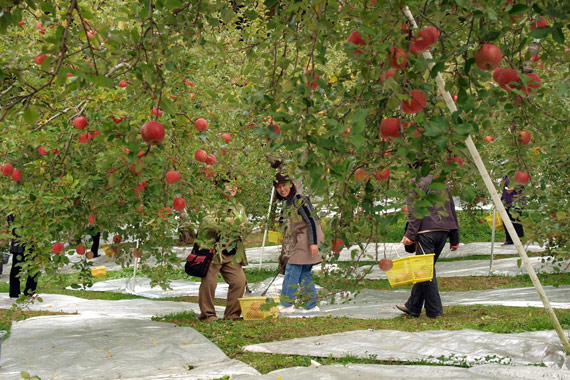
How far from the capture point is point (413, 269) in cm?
514

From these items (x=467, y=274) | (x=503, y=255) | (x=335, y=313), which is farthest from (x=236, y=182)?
(x=503, y=255)

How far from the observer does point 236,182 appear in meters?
4.97

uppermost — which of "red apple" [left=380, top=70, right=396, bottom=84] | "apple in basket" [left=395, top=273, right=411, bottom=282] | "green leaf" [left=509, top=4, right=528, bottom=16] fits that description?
"green leaf" [left=509, top=4, right=528, bottom=16]

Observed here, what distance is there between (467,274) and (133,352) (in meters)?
6.55

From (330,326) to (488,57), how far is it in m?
4.18

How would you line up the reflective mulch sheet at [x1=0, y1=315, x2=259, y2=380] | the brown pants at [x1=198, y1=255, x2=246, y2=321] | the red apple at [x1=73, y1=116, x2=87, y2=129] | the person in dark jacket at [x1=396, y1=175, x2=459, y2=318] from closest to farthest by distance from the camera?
the red apple at [x1=73, y1=116, x2=87, y2=129], the reflective mulch sheet at [x1=0, y1=315, x2=259, y2=380], the person in dark jacket at [x1=396, y1=175, x2=459, y2=318], the brown pants at [x1=198, y1=255, x2=246, y2=321]

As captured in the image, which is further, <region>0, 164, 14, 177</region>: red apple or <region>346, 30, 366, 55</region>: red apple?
<region>0, 164, 14, 177</region>: red apple

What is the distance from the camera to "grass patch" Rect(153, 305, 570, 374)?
435 centimetres

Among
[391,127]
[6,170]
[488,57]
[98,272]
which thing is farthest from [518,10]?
[98,272]

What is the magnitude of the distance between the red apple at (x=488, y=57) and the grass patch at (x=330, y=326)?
8.79 ft

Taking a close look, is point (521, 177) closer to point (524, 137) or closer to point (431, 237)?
point (524, 137)

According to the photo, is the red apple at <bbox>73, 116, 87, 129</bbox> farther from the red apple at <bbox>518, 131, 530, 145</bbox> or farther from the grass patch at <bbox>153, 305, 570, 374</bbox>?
the red apple at <bbox>518, 131, 530, 145</bbox>

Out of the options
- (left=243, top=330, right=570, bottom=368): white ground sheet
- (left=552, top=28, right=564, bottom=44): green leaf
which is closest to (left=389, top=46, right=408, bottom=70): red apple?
(left=552, top=28, right=564, bottom=44): green leaf

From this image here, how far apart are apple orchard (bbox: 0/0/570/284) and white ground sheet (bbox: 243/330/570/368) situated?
82 cm
